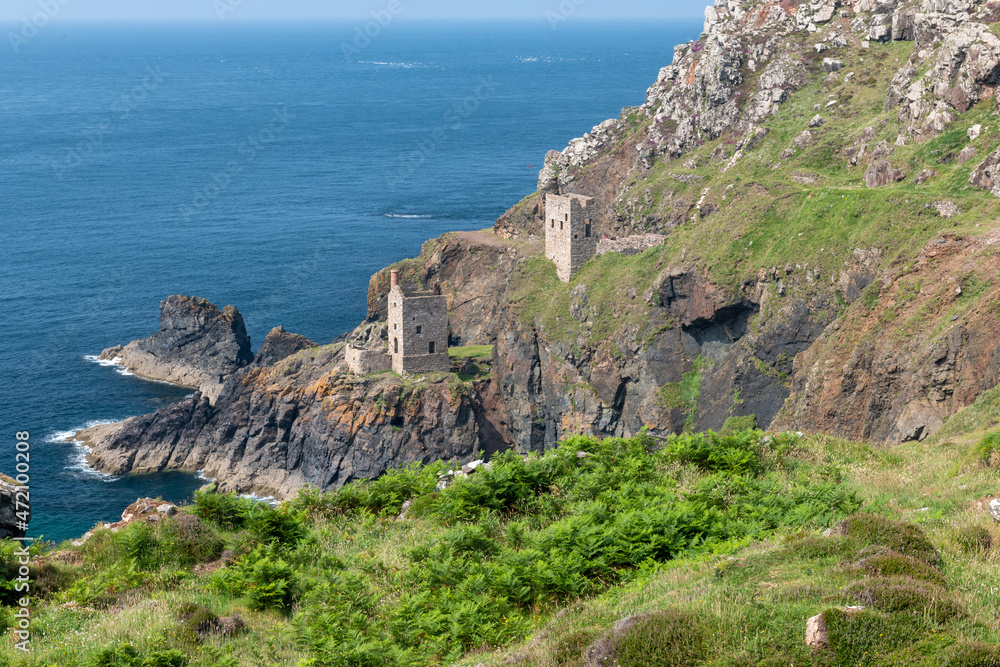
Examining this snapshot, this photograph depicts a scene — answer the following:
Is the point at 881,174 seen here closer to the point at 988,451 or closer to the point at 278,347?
the point at 988,451

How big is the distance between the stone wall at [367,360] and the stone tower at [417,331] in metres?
0.64

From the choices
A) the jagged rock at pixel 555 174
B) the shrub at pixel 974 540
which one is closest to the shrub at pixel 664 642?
the shrub at pixel 974 540

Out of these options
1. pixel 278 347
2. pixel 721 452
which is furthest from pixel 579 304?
pixel 721 452

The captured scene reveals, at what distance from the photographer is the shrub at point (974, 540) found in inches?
730

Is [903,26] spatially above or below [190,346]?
above

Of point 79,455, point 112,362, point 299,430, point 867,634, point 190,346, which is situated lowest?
point 79,455

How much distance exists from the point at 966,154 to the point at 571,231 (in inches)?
1168

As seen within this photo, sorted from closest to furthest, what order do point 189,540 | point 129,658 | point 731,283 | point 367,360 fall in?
point 129,658 < point 189,540 < point 731,283 < point 367,360

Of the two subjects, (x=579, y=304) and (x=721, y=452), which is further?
(x=579, y=304)

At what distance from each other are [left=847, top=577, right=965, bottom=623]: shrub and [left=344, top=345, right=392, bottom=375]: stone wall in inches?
2658

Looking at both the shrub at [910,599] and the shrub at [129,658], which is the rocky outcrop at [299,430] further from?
the shrub at [910,599]

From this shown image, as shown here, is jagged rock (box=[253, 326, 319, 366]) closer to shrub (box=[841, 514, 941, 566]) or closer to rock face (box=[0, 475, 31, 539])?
rock face (box=[0, 475, 31, 539])

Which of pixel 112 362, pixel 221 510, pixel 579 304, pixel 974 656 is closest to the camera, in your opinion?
pixel 974 656

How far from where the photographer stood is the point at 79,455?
8619cm
